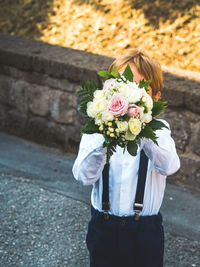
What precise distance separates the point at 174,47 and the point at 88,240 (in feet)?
10.9

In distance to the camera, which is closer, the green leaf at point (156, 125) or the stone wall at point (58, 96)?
the green leaf at point (156, 125)

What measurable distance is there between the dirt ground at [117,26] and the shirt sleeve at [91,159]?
9.72 feet

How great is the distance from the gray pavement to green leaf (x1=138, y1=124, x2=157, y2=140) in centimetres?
157

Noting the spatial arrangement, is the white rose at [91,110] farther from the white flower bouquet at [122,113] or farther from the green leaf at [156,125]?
the green leaf at [156,125]

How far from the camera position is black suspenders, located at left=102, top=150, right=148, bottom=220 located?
203cm

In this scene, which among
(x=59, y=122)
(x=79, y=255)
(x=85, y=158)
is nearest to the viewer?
(x=85, y=158)

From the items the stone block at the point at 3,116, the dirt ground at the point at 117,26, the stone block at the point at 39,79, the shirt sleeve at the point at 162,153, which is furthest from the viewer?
the stone block at the point at 3,116

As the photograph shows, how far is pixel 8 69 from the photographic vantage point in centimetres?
493

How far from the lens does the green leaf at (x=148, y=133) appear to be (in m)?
1.68

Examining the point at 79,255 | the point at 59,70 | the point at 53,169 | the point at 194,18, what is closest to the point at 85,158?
the point at 79,255

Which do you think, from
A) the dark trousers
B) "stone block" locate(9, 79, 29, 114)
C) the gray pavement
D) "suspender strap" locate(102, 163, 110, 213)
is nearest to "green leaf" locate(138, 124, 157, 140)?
"suspender strap" locate(102, 163, 110, 213)

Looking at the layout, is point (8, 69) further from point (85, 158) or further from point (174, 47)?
point (85, 158)

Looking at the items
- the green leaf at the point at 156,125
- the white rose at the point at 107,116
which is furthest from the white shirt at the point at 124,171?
the white rose at the point at 107,116

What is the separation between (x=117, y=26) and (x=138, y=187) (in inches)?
147
